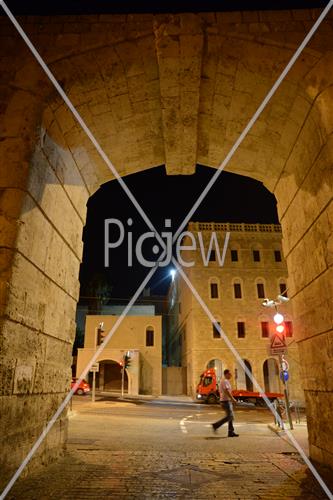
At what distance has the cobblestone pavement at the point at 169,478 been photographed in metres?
3.98

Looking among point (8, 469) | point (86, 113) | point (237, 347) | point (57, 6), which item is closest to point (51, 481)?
point (8, 469)

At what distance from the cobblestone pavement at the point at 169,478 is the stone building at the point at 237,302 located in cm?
2538

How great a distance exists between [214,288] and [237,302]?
2.35m

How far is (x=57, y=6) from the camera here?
17.8 ft

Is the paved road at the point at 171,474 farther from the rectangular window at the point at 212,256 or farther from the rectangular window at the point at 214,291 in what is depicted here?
the rectangular window at the point at 212,256

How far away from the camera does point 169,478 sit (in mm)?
4621

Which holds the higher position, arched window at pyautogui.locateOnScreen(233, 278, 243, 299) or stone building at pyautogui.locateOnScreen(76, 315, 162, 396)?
arched window at pyautogui.locateOnScreen(233, 278, 243, 299)

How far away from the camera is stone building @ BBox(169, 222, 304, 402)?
30594mm

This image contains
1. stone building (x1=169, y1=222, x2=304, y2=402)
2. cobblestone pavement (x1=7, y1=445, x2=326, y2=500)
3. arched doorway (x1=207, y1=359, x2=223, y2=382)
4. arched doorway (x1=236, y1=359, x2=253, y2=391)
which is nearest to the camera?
cobblestone pavement (x1=7, y1=445, x2=326, y2=500)

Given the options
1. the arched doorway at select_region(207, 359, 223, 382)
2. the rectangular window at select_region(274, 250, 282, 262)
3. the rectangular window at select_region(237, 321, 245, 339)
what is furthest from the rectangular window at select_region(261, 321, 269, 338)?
the rectangular window at select_region(274, 250, 282, 262)

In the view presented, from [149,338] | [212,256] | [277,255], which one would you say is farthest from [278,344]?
[277,255]

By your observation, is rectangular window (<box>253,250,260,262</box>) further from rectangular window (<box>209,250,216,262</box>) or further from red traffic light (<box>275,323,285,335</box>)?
red traffic light (<box>275,323,285,335</box>)

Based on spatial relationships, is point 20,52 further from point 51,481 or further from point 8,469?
point 51,481

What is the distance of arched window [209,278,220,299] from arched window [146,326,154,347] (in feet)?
21.1
